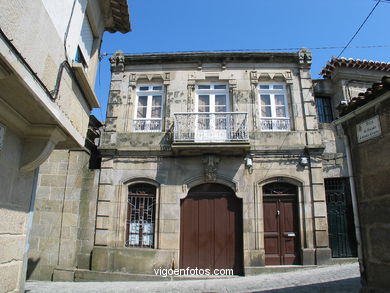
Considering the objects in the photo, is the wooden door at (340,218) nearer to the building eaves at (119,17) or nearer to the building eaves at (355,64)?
the building eaves at (355,64)

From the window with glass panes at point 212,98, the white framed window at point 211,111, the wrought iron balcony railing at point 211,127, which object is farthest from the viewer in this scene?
the window with glass panes at point 212,98

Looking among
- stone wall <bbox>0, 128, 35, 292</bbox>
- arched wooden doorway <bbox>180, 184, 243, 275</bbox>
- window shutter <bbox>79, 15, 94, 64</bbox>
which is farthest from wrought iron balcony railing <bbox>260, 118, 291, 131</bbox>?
stone wall <bbox>0, 128, 35, 292</bbox>

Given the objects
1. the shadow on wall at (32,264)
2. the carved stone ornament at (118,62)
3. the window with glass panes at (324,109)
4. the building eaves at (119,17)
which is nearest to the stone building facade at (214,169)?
the carved stone ornament at (118,62)

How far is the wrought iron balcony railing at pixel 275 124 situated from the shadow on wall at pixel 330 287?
535 cm

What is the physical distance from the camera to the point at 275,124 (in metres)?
10.7

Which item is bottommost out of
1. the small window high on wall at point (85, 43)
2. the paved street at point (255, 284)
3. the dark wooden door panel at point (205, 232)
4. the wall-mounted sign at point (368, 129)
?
the paved street at point (255, 284)

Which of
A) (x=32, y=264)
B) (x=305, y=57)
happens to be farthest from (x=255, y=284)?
(x=305, y=57)

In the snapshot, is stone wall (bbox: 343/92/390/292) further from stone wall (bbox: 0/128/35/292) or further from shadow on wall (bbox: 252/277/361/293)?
stone wall (bbox: 0/128/35/292)

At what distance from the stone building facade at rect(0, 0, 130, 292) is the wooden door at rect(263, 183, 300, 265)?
267 inches

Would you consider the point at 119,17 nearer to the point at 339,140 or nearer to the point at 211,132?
the point at 211,132

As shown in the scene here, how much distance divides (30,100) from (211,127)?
7293 millimetres

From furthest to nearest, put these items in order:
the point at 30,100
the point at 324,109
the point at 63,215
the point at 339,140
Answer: the point at 324,109 < the point at 339,140 < the point at 63,215 < the point at 30,100

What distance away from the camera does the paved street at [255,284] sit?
675 centimetres

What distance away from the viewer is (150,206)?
1001 cm
